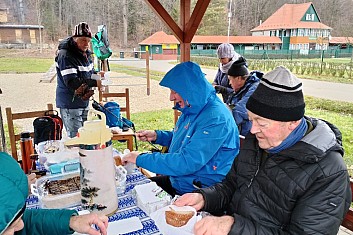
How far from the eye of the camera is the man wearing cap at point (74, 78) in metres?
3.02

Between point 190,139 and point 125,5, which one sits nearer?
point 190,139

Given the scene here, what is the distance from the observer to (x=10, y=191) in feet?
2.15

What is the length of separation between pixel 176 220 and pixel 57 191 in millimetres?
546

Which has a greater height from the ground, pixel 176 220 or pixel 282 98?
pixel 282 98

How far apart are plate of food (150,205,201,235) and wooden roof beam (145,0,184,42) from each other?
2.64 meters

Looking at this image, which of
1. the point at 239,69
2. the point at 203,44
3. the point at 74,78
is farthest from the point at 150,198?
the point at 203,44

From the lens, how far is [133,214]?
1.11 metres

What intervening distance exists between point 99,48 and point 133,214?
428 centimetres

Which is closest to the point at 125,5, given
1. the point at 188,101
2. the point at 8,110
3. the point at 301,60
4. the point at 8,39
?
the point at 8,39

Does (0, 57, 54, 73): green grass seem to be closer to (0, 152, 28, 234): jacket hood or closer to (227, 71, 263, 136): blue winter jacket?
(227, 71, 263, 136): blue winter jacket

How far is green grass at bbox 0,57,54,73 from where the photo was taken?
297 inches

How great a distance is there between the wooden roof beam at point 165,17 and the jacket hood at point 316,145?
101 inches

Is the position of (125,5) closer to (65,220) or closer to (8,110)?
(8,110)

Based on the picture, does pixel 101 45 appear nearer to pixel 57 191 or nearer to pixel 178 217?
pixel 57 191
